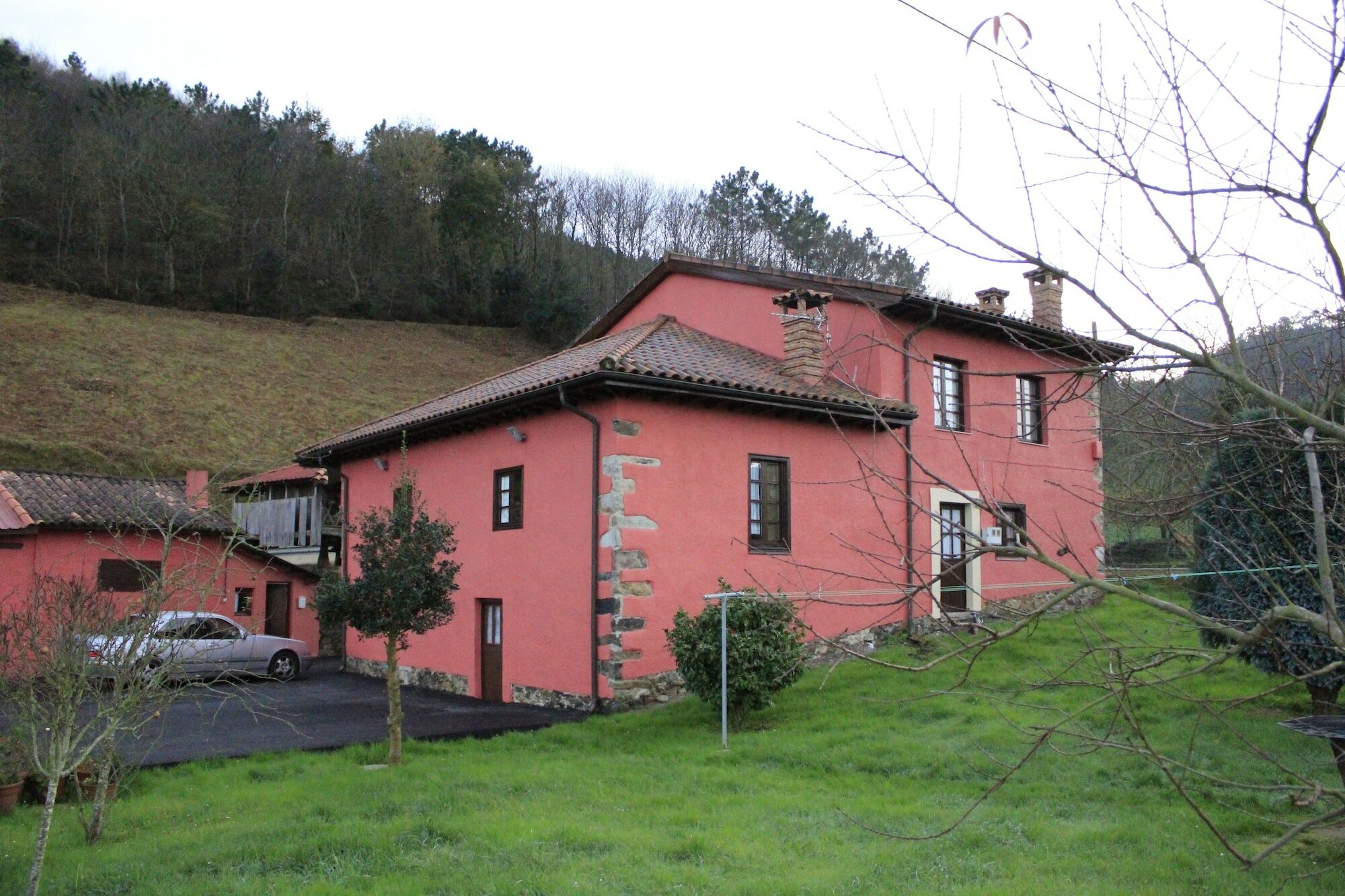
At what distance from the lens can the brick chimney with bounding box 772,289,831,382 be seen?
1421cm

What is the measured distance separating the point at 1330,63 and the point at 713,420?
1029cm

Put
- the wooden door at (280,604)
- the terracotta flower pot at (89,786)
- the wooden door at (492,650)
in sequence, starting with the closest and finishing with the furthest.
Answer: the terracotta flower pot at (89,786)
the wooden door at (492,650)
the wooden door at (280,604)

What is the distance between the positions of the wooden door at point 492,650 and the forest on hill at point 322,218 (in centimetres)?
2536

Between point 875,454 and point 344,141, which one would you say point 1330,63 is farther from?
point 344,141

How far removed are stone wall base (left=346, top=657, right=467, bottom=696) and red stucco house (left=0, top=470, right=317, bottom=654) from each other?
1.82 meters

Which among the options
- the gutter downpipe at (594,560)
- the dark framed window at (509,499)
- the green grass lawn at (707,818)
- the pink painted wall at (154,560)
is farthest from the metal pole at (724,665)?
the pink painted wall at (154,560)

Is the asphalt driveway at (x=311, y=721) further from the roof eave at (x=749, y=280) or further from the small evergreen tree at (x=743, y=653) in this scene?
the roof eave at (x=749, y=280)

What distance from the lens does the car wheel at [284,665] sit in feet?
59.6

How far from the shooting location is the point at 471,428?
1484 cm

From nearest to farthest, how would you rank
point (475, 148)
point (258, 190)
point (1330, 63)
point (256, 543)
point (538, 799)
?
1. point (1330, 63)
2. point (538, 799)
3. point (256, 543)
4. point (258, 190)
5. point (475, 148)

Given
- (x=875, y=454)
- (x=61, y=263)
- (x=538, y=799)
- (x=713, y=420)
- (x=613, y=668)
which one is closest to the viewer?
(x=538, y=799)

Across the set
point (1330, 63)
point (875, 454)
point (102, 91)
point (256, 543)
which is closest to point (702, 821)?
point (1330, 63)

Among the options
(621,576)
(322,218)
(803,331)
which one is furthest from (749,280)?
(322,218)

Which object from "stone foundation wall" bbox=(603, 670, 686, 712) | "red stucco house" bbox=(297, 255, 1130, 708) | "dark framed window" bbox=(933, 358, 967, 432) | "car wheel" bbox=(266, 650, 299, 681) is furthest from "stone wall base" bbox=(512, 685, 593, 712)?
"dark framed window" bbox=(933, 358, 967, 432)
